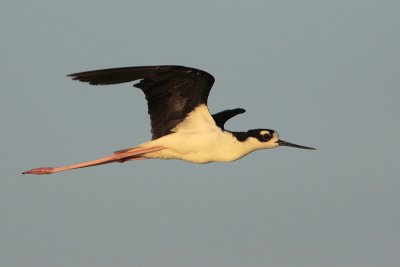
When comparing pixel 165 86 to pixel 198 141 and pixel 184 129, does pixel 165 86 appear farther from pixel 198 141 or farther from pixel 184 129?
pixel 198 141

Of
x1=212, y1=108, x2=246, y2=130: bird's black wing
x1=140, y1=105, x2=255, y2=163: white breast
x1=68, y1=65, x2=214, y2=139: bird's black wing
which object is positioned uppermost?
x1=68, y1=65, x2=214, y2=139: bird's black wing

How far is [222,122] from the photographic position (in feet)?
59.8

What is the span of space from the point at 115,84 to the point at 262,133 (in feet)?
10.4

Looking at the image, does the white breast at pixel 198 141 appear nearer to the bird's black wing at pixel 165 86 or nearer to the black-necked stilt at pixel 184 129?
the black-necked stilt at pixel 184 129

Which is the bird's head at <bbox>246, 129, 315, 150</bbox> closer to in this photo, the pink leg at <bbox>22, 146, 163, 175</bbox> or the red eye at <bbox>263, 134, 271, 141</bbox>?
the red eye at <bbox>263, 134, 271, 141</bbox>

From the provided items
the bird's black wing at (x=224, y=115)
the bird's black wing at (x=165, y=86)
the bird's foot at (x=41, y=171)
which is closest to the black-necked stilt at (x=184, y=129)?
the bird's black wing at (x=165, y=86)

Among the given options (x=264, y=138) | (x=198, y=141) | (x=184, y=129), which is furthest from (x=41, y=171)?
(x=264, y=138)

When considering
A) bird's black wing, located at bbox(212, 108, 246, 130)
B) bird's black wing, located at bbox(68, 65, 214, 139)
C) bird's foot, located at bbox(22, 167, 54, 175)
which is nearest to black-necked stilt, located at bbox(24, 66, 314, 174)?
bird's black wing, located at bbox(68, 65, 214, 139)

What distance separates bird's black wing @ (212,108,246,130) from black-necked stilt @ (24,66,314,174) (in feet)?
3.48

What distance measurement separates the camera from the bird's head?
16.9 m

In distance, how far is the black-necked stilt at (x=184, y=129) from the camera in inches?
615

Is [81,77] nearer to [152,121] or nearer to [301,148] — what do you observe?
[152,121]

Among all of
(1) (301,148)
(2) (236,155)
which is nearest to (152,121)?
(2) (236,155)

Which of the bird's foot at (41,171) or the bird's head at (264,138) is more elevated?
the bird's head at (264,138)
